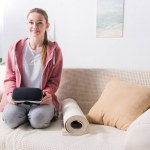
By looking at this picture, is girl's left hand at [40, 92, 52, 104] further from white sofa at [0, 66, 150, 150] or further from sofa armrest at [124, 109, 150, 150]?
sofa armrest at [124, 109, 150, 150]

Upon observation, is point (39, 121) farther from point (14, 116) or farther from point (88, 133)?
point (88, 133)

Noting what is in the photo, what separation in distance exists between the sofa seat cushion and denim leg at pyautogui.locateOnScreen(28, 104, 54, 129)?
4 cm

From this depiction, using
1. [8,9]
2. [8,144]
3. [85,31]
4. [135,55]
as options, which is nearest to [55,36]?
[85,31]

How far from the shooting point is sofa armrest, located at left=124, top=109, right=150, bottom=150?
3.74 ft

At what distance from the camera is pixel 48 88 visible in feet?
5.65

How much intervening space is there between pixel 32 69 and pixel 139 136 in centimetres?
91

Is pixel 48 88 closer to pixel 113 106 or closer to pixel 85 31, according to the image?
pixel 113 106

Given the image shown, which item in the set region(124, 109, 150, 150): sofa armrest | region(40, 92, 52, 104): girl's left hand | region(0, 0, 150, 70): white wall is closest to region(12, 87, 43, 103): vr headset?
region(40, 92, 52, 104): girl's left hand

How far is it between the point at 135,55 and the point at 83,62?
0.51 m

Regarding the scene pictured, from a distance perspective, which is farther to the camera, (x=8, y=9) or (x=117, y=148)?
(x=8, y=9)

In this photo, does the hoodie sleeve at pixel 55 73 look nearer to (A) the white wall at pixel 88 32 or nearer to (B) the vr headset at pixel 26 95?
(B) the vr headset at pixel 26 95

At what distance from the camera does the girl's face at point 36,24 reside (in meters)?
1.73

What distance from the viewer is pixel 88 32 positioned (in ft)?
7.87

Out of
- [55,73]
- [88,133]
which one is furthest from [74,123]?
[55,73]
